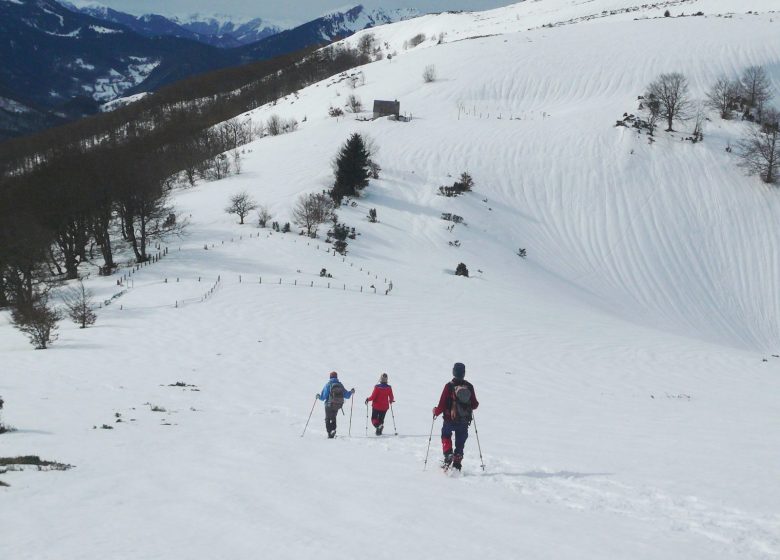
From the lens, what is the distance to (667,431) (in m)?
12.6

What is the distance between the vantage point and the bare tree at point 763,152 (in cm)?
5059

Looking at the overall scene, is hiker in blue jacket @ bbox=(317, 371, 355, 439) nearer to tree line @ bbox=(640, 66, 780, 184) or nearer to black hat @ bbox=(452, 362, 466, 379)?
black hat @ bbox=(452, 362, 466, 379)

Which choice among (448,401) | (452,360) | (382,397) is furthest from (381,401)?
(452,360)

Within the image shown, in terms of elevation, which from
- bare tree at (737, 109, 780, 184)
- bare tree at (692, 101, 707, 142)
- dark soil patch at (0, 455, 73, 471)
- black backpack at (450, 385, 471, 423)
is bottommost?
dark soil patch at (0, 455, 73, 471)

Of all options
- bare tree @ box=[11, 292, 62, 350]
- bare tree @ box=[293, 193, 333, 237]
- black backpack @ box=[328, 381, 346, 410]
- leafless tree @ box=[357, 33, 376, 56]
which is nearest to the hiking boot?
black backpack @ box=[328, 381, 346, 410]

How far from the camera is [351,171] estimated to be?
46.3 m

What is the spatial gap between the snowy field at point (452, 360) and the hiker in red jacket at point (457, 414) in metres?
0.40

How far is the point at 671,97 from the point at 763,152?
36.8 ft

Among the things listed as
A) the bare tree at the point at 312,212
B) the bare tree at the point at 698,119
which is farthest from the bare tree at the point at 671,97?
the bare tree at the point at 312,212

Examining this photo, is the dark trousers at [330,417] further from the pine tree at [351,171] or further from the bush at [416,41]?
the bush at [416,41]

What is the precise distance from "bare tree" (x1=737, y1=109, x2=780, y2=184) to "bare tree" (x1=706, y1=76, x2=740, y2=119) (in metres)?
4.90

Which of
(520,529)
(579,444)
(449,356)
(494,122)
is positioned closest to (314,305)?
(449,356)

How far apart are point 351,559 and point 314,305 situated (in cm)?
2231

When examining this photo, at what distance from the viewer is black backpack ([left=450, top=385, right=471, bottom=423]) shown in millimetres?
9766
